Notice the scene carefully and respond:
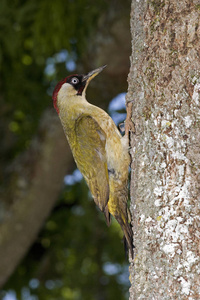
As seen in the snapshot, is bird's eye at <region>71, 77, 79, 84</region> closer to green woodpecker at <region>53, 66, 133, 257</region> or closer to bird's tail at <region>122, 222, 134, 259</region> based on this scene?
green woodpecker at <region>53, 66, 133, 257</region>

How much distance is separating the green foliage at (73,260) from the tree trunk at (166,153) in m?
3.69

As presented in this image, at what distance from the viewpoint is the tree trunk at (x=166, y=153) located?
193 cm

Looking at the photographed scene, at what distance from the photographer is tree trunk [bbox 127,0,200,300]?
193 centimetres

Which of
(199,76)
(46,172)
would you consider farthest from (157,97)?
(46,172)

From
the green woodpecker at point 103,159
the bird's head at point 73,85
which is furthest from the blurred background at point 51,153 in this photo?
the green woodpecker at point 103,159

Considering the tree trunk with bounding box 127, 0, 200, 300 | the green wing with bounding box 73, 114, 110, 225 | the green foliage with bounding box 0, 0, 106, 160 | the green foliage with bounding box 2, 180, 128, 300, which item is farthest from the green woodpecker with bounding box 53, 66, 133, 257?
the green foliage with bounding box 2, 180, 128, 300

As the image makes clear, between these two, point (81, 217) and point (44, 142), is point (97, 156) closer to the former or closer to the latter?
point (44, 142)

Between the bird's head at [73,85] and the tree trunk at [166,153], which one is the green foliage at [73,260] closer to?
the bird's head at [73,85]

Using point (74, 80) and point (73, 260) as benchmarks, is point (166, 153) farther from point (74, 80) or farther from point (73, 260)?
point (73, 260)

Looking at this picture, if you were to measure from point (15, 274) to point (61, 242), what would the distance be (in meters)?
0.73

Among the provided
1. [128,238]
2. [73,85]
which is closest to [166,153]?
[128,238]

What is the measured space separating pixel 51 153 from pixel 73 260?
2.10 m

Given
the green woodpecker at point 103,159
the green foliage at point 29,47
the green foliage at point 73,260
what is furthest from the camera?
the green foliage at point 73,260

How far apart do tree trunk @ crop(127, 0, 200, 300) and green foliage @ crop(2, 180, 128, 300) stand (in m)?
3.69
